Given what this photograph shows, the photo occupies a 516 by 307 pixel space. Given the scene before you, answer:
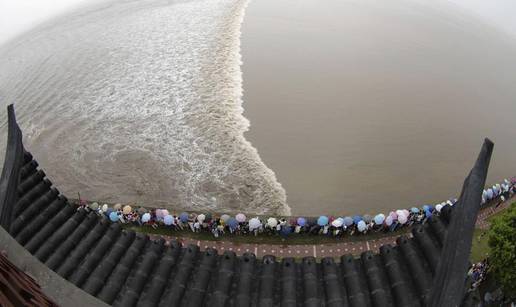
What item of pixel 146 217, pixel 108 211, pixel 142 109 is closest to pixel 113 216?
pixel 108 211

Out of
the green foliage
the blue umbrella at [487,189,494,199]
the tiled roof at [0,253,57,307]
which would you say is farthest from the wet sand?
the tiled roof at [0,253,57,307]

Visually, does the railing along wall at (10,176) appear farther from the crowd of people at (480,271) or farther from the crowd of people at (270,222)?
the crowd of people at (480,271)

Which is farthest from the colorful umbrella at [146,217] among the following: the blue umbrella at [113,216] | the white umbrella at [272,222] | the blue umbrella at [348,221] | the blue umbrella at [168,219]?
the blue umbrella at [348,221]

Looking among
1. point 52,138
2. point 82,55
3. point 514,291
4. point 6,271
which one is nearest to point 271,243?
point 514,291

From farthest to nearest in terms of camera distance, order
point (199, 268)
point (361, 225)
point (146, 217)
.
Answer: point (146, 217)
point (361, 225)
point (199, 268)

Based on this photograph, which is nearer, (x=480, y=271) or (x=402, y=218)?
(x=480, y=271)

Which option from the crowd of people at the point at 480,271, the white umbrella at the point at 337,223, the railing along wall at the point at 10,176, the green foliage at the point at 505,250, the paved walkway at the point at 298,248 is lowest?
the paved walkway at the point at 298,248

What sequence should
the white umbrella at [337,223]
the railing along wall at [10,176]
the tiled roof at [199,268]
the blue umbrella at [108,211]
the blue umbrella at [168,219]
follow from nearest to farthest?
the railing along wall at [10,176]
the tiled roof at [199,268]
the white umbrella at [337,223]
the blue umbrella at [168,219]
the blue umbrella at [108,211]

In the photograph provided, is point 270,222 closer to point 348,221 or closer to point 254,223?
point 254,223
